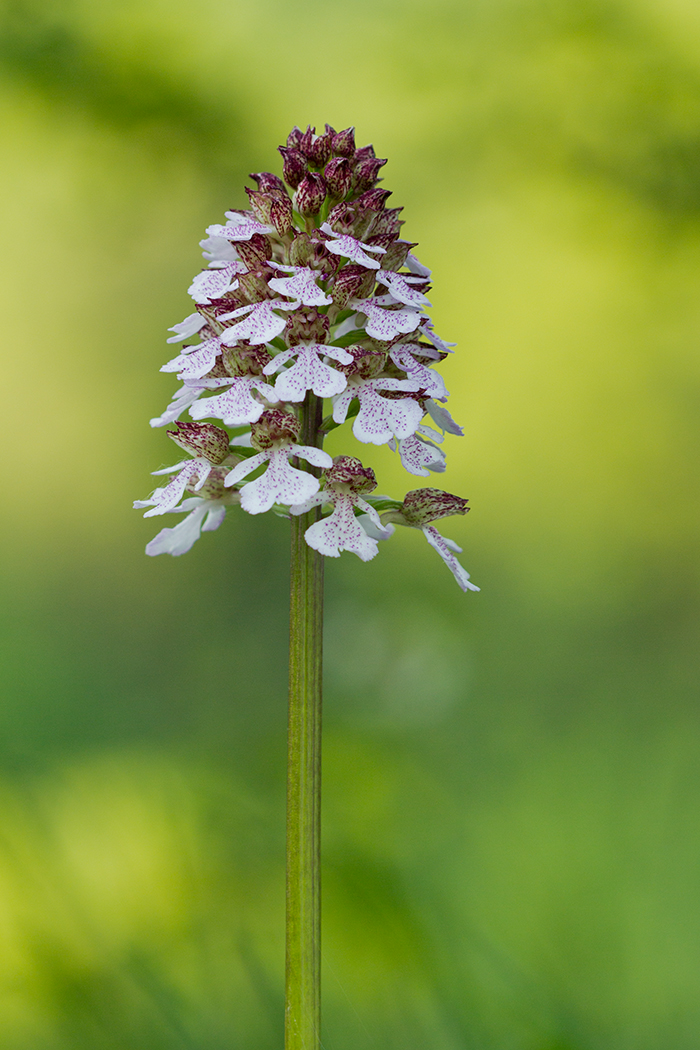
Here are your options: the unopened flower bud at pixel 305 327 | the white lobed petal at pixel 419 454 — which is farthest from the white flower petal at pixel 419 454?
the unopened flower bud at pixel 305 327

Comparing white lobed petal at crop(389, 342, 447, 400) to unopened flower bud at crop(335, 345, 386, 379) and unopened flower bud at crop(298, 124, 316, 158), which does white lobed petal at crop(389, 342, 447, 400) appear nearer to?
unopened flower bud at crop(335, 345, 386, 379)

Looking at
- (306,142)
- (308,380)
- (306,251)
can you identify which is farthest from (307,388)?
(306,142)

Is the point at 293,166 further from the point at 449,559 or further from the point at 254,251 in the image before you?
the point at 449,559

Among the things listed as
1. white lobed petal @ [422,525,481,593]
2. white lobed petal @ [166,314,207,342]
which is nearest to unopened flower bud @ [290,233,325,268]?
white lobed petal @ [166,314,207,342]

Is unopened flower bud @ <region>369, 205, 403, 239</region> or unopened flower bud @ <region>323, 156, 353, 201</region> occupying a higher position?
unopened flower bud @ <region>323, 156, 353, 201</region>

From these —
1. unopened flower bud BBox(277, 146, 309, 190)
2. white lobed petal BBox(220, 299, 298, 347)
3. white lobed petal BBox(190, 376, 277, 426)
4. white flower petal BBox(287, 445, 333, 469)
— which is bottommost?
white flower petal BBox(287, 445, 333, 469)

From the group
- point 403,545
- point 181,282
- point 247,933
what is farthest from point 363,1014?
point 181,282

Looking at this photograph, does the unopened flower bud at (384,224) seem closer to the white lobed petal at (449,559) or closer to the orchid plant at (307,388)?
the orchid plant at (307,388)
